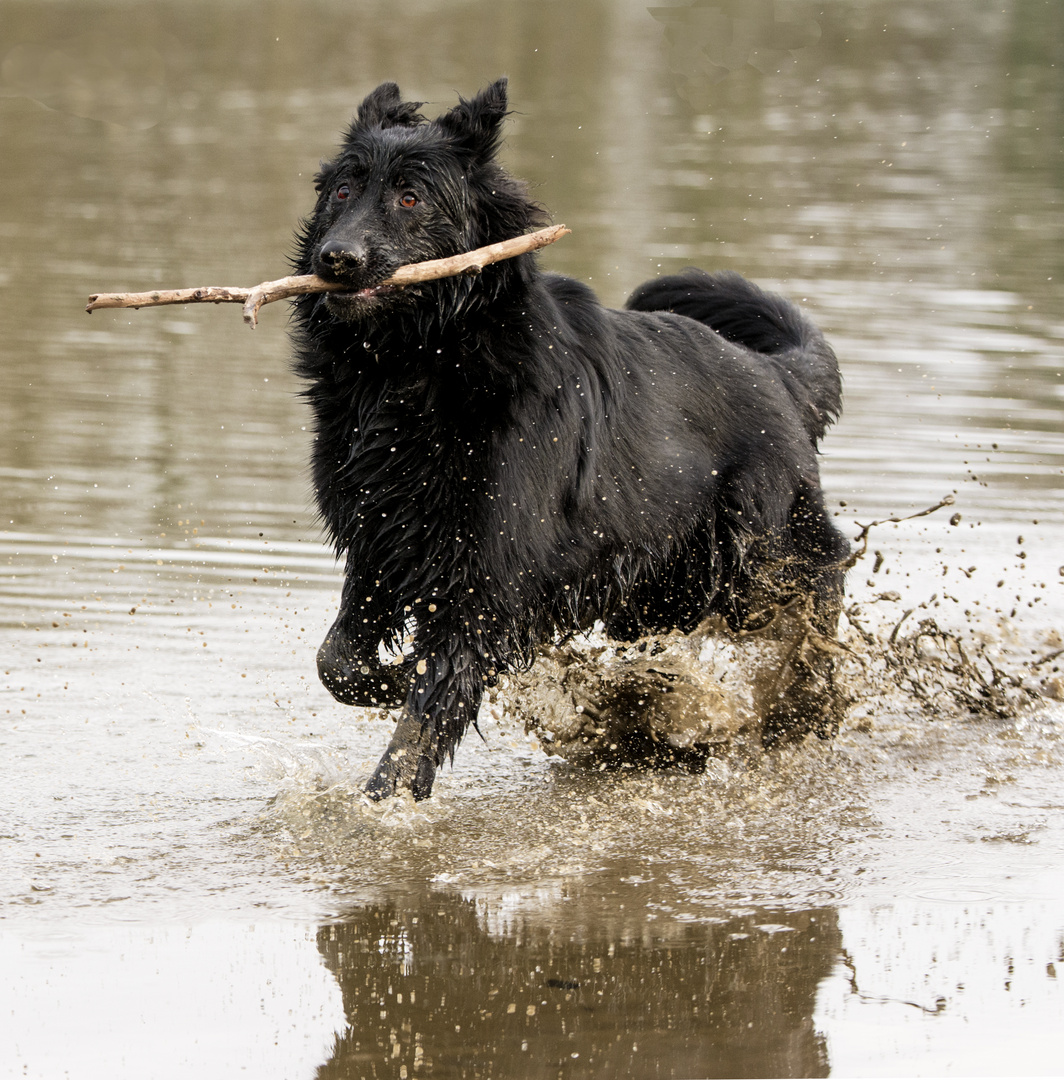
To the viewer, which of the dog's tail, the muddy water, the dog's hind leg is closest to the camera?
the muddy water

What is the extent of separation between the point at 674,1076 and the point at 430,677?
5.55 feet

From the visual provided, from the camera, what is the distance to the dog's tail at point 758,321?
19.7ft

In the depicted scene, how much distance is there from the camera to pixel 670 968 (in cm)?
376

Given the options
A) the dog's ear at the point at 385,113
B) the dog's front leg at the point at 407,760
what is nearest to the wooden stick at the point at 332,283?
the dog's ear at the point at 385,113

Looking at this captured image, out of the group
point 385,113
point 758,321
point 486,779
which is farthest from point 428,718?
point 758,321

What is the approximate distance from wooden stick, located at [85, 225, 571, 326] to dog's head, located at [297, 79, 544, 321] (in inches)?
1.4

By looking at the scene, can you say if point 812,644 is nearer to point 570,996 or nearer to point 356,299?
point 356,299

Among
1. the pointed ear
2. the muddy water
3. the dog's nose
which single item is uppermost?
the pointed ear

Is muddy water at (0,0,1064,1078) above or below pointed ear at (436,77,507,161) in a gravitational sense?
below

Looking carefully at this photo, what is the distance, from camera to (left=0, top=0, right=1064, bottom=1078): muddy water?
3.49 m

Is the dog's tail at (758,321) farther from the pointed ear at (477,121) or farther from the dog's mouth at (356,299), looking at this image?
the dog's mouth at (356,299)

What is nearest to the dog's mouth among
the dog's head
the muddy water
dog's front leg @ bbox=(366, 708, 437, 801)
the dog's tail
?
the dog's head

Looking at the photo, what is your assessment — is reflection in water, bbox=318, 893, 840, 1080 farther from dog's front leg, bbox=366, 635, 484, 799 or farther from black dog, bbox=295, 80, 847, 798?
black dog, bbox=295, 80, 847, 798

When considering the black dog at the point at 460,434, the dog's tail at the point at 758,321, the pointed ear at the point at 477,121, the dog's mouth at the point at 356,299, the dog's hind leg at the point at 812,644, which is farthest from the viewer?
the dog's tail at the point at 758,321
